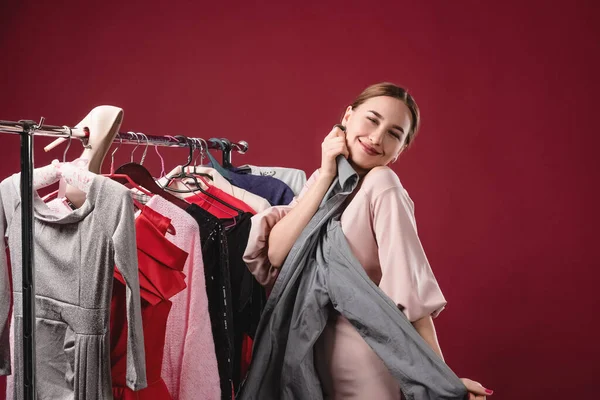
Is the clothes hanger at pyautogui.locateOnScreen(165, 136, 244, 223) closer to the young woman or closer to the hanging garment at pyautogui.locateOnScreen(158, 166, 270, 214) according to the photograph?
the hanging garment at pyautogui.locateOnScreen(158, 166, 270, 214)

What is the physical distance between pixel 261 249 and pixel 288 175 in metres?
0.45

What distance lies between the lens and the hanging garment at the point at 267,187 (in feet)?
5.82

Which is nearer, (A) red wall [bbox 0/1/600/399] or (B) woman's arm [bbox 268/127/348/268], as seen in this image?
(B) woman's arm [bbox 268/127/348/268]

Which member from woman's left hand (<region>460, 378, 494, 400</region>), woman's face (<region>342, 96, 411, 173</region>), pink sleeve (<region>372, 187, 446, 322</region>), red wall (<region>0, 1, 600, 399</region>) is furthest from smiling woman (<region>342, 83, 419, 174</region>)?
red wall (<region>0, 1, 600, 399</region>)

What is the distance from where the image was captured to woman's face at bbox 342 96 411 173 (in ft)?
4.54

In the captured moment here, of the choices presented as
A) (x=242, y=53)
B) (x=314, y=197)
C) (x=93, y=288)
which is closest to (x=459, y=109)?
(x=242, y=53)

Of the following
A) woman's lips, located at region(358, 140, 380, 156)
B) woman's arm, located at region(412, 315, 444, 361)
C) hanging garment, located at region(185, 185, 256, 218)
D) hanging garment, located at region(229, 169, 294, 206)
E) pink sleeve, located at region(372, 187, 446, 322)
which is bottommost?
woman's arm, located at region(412, 315, 444, 361)

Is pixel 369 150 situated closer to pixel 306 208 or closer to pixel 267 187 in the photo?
pixel 306 208

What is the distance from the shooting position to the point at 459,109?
2611 millimetres

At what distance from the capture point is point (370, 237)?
1336mm

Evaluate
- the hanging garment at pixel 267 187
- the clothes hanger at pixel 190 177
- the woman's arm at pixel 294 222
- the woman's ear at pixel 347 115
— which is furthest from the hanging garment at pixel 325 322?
the hanging garment at pixel 267 187

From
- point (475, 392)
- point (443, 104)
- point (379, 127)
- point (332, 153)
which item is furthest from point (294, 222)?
point (443, 104)

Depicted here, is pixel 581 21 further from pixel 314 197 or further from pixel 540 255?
pixel 314 197

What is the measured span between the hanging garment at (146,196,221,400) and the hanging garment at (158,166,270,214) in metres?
0.27
